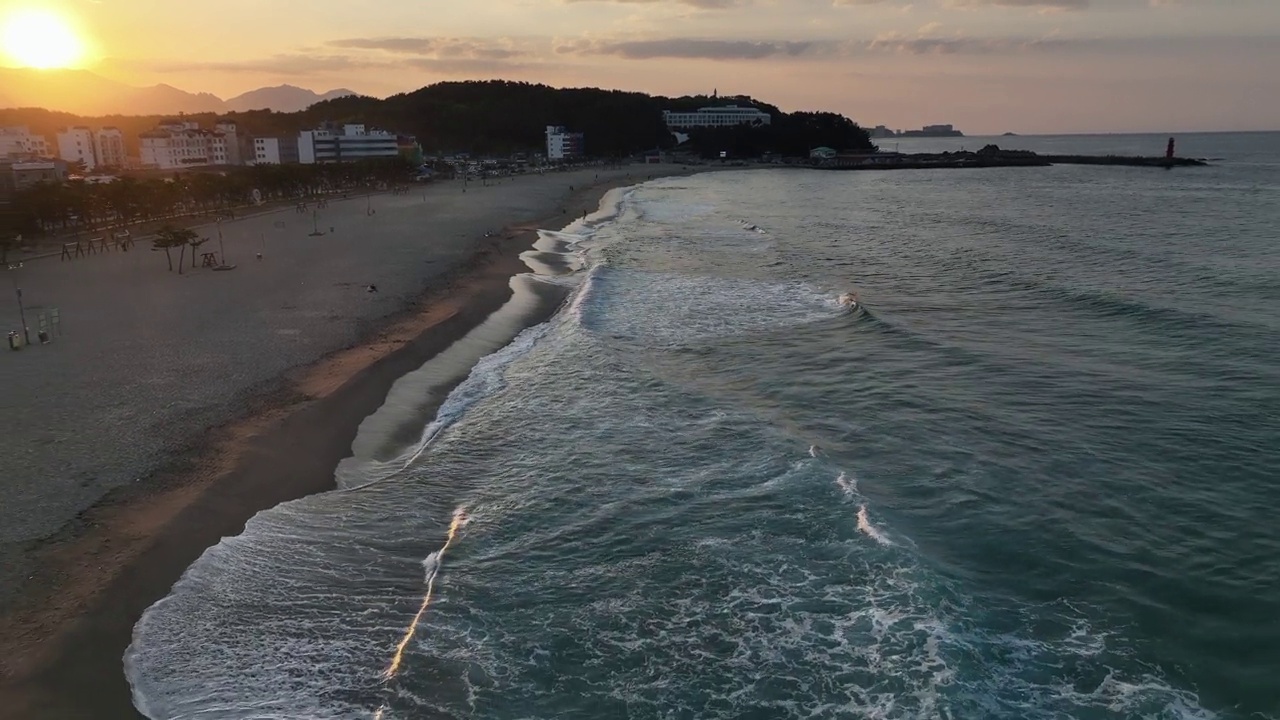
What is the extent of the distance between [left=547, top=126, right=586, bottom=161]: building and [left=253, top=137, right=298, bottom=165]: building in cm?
5533

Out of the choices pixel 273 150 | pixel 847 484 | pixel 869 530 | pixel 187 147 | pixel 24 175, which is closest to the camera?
pixel 869 530

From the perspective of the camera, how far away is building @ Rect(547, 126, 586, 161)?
173 m

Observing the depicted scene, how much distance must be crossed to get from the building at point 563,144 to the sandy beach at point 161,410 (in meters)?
139

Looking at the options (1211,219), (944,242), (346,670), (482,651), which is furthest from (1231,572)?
(1211,219)

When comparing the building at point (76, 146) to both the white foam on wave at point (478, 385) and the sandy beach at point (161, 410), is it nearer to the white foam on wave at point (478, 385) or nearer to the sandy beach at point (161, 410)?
the sandy beach at point (161, 410)

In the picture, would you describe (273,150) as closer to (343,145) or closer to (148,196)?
(343,145)

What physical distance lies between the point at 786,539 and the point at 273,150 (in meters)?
135

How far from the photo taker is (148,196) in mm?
53719

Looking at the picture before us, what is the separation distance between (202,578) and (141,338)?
15.0 metres

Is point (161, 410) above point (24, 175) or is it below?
below

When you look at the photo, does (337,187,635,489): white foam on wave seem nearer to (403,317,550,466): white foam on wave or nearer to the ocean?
(403,317,550,466): white foam on wave

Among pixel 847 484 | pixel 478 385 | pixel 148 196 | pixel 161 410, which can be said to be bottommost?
pixel 847 484

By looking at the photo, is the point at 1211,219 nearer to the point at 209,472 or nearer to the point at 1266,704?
the point at 1266,704

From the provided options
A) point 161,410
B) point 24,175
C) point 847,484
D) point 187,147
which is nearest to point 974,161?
point 187,147
